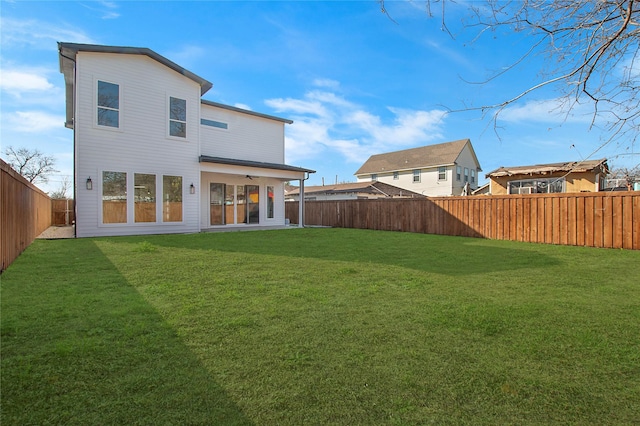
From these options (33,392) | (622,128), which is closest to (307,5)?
(622,128)

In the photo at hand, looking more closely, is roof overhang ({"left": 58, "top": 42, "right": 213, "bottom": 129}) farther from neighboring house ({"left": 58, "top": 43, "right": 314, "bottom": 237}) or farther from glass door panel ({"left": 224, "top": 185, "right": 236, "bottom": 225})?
glass door panel ({"left": 224, "top": 185, "right": 236, "bottom": 225})

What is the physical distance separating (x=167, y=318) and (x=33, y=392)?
4.33 ft

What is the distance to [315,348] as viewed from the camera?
2662 millimetres

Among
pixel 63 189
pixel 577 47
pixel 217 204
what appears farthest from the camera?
pixel 63 189

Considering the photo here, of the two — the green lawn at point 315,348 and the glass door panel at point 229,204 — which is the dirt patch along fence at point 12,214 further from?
the glass door panel at point 229,204

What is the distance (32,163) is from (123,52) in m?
24.3

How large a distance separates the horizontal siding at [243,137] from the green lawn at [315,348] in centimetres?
984

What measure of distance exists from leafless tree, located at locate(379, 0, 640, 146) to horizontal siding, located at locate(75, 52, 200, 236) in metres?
10.8

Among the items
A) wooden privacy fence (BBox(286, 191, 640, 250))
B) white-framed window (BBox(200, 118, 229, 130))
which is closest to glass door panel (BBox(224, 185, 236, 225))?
white-framed window (BBox(200, 118, 229, 130))

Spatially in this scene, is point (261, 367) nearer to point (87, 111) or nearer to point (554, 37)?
point (554, 37)

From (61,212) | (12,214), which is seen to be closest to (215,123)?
(12,214)

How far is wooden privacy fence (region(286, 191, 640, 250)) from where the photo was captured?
30.5 feet

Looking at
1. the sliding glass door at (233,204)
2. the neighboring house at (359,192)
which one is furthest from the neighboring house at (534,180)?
the sliding glass door at (233,204)

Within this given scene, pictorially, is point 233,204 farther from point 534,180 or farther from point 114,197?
point 534,180
